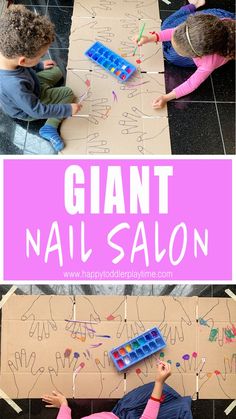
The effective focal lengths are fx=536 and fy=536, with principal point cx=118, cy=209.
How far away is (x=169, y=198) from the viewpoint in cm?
109

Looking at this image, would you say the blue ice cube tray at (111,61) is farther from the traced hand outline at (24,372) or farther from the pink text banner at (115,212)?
the traced hand outline at (24,372)

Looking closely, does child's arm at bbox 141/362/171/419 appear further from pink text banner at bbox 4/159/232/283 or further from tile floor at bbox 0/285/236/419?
pink text banner at bbox 4/159/232/283

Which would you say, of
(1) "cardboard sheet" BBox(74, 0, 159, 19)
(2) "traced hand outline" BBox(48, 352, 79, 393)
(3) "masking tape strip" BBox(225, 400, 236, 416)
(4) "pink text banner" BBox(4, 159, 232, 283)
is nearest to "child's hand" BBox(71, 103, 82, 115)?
(4) "pink text banner" BBox(4, 159, 232, 283)

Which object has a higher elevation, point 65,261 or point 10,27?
point 10,27

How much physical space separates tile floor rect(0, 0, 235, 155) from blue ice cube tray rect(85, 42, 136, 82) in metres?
0.08

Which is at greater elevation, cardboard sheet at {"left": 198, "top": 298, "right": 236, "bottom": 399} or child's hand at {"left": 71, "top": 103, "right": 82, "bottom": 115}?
child's hand at {"left": 71, "top": 103, "right": 82, "bottom": 115}

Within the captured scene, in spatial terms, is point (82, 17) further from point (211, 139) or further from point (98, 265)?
point (98, 265)

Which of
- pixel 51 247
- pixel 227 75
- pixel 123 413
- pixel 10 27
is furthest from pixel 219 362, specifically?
pixel 10 27

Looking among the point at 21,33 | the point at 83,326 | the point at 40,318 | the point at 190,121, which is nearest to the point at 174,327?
the point at 83,326

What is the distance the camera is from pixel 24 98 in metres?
1.22

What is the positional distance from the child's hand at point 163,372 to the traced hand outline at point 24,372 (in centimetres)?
27

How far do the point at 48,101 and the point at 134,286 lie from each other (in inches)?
20.0

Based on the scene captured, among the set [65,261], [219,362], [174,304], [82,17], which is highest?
[82,17]

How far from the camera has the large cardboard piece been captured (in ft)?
4.01
